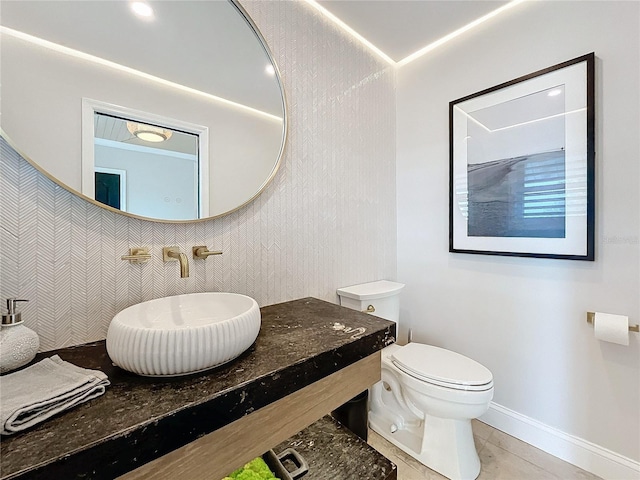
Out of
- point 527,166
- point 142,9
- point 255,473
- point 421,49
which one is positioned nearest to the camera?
point 255,473

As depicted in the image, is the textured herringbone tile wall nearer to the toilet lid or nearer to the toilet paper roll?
the toilet lid

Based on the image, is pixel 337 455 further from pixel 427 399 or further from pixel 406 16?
pixel 406 16

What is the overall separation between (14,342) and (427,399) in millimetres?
1468

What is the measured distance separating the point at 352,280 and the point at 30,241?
4.60ft

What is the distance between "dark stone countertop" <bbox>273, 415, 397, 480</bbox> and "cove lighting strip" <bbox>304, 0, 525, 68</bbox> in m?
2.05

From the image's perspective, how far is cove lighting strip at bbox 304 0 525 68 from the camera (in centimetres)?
153

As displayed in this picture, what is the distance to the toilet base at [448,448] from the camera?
1299 millimetres

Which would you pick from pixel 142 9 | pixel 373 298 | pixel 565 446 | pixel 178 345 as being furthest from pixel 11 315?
pixel 565 446

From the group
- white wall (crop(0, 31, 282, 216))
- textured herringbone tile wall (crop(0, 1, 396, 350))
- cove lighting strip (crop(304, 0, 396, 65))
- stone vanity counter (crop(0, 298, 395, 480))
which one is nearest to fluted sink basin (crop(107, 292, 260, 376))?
stone vanity counter (crop(0, 298, 395, 480))

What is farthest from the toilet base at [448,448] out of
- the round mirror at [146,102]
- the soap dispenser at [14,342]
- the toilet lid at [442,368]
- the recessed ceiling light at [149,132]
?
the recessed ceiling light at [149,132]

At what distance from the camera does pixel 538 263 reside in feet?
4.85

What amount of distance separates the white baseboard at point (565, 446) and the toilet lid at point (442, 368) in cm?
54

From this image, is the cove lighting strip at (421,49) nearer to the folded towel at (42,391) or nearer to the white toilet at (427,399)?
the white toilet at (427,399)

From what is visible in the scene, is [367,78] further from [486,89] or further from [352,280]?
[352,280]
